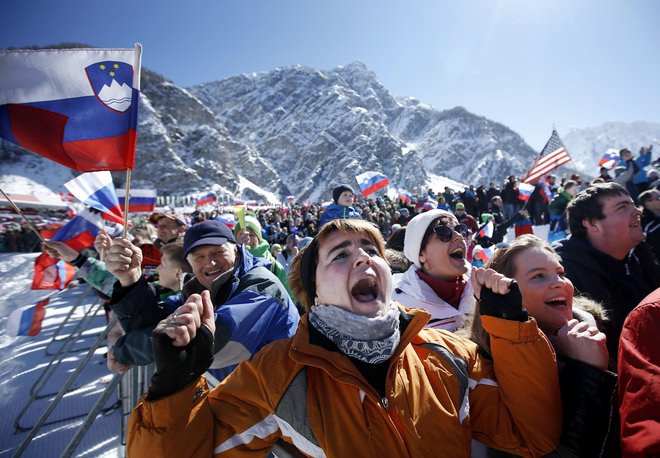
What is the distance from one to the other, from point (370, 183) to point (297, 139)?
119 metres

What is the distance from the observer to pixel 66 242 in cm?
457

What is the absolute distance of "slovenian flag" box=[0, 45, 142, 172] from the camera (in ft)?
6.93

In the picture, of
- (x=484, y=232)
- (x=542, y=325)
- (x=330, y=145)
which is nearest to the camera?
(x=542, y=325)

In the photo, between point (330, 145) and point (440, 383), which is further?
point (330, 145)

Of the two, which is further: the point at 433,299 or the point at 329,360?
the point at 433,299

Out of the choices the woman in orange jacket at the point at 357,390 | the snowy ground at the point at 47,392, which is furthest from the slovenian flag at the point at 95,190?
the woman in orange jacket at the point at 357,390

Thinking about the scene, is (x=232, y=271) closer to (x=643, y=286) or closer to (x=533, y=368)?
(x=533, y=368)

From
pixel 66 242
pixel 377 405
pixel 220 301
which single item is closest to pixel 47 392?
pixel 66 242

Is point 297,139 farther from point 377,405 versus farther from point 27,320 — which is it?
point 377,405

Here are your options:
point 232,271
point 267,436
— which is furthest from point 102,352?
point 267,436

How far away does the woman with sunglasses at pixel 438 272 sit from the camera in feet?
6.98

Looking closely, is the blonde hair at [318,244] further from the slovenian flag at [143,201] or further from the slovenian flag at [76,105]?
the slovenian flag at [143,201]

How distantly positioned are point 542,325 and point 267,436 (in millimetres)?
1268

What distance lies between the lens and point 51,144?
222cm
